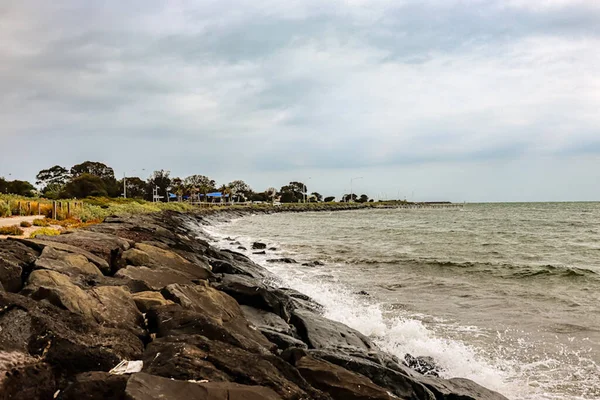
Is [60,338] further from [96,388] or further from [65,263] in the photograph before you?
[65,263]

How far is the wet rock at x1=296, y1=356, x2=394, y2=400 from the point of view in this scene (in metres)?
4.40

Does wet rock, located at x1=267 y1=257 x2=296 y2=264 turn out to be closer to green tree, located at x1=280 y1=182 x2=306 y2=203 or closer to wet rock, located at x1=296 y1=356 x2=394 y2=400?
wet rock, located at x1=296 y1=356 x2=394 y2=400

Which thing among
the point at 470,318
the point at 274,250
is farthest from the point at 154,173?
the point at 470,318

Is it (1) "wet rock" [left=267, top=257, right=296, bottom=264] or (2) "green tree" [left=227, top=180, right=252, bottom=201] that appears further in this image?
(2) "green tree" [left=227, top=180, right=252, bottom=201]

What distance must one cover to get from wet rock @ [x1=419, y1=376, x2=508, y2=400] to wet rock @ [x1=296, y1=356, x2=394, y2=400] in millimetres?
1596

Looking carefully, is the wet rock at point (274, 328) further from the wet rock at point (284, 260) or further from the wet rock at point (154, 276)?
the wet rock at point (284, 260)

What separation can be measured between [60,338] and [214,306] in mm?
3072

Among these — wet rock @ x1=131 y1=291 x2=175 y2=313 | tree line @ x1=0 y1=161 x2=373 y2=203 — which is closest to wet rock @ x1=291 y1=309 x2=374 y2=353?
wet rock @ x1=131 y1=291 x2=175 y2=313

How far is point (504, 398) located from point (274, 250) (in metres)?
19.3

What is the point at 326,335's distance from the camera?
750 centimetres

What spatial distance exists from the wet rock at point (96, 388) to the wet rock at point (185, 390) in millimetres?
134

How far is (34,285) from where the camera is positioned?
5664mm

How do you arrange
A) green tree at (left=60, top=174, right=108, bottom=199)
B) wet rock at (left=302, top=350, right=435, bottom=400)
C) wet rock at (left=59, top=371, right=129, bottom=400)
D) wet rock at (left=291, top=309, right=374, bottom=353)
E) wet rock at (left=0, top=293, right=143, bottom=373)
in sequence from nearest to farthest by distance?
wet rock at (left=59, top=371, right=129, bottom=400) → wet rock at (left=0, top=293, right=143, bottom=373) → wet rock at (left=302, top=350, right=435, bottom=400) → wet rock at (left=291, top=309, right=374, bottom=353) → green tree at (left=60, top=174, right=108, bottom=199)

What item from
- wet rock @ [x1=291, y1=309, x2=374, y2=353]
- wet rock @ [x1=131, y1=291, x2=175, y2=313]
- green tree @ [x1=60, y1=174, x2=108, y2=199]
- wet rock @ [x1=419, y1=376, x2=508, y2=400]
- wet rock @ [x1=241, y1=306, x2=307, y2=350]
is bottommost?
wet rock @ [x1=419, y1=376, x2=508, y2=400]
